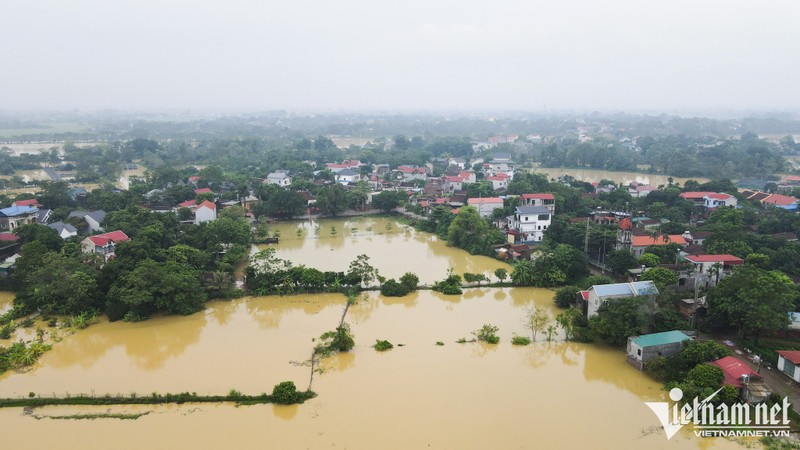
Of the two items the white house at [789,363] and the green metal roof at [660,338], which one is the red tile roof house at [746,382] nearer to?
the white house at [789,363]

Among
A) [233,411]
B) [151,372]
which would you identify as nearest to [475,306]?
[233,411]

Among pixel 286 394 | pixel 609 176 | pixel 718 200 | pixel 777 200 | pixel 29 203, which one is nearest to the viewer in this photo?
pixel 286 394

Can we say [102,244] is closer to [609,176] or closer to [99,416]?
[99,416]

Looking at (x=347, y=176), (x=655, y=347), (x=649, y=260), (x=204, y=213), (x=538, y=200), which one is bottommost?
(x=655, y=347)

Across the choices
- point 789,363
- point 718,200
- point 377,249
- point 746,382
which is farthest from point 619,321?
point 718,200

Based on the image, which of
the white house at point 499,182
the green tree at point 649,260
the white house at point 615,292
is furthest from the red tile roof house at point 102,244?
the white house at point 499,182

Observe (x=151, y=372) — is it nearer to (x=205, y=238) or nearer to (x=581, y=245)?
(x=205, y=238)

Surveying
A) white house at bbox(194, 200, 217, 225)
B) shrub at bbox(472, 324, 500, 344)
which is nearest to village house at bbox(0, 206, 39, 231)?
white house at bbox(194, 200, 217, 225)

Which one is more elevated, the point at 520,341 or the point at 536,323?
the point at 536,323
